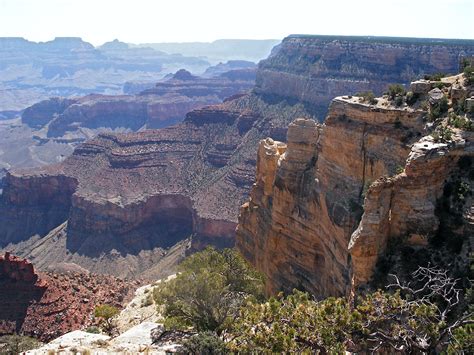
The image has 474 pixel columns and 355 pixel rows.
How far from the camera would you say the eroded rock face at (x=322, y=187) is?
30.0m

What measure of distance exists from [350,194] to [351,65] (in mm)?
82881

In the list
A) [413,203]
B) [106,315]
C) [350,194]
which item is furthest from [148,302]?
[413,203]

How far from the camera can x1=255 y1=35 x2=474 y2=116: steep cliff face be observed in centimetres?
9869

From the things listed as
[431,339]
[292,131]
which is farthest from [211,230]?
[431,339]

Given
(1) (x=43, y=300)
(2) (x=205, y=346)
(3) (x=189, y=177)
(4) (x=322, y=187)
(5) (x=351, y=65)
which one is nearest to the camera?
(2) (x=205, y=346)

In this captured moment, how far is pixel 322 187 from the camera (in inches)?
1368

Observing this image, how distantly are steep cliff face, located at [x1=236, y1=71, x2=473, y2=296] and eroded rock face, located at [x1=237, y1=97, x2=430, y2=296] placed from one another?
66 mm

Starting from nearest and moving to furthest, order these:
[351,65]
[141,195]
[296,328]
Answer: [296,328] < [141,195] < [351,65]

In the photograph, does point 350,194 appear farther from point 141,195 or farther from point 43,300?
point 141,195

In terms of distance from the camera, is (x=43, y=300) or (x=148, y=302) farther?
(x=43, y=300)

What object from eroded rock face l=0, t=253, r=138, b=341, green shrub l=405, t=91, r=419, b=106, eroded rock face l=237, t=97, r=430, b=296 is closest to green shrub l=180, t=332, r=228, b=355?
eroded rock face l=237, t=97, r=430, b=296

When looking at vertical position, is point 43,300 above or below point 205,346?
below

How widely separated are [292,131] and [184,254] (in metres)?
53.7

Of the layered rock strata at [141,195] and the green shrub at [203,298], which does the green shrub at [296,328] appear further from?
the layered rock strata at [141,195]
